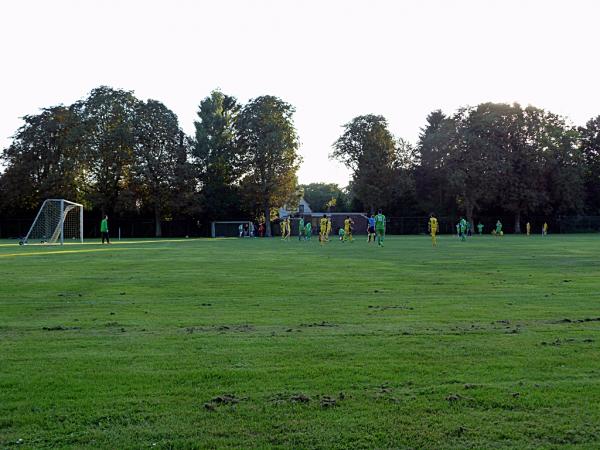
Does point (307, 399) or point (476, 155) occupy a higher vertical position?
point (476, 155)

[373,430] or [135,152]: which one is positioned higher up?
[135,152]

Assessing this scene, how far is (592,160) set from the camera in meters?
89.9

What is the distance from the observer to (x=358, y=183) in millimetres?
88750

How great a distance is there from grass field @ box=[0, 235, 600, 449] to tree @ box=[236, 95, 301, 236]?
219ft

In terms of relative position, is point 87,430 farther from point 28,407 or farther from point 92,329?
point 92,329

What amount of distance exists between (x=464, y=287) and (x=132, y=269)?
34.2ft

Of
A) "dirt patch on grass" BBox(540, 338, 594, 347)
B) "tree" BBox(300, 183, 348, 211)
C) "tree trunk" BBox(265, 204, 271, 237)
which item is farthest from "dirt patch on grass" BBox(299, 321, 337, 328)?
"tree" BBox(300, 183, 348, 211)

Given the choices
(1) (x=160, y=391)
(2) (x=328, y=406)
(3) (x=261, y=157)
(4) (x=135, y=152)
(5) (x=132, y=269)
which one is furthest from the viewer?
(3) (x=261, y=157)

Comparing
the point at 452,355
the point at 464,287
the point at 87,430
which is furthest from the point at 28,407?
the point at 464,287

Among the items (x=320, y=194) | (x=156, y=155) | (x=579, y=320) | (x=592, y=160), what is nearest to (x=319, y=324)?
(x=579, y=320)

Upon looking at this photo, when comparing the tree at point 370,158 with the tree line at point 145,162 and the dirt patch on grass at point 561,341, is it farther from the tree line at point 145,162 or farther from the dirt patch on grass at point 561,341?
the dirt patch on grass at point 561,341

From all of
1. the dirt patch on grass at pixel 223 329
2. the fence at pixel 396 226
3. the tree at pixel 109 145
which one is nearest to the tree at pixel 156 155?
the tree at pixel 109 145

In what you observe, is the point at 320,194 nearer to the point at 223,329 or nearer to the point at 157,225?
the point at 157,225

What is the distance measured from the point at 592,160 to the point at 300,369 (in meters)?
93.2
